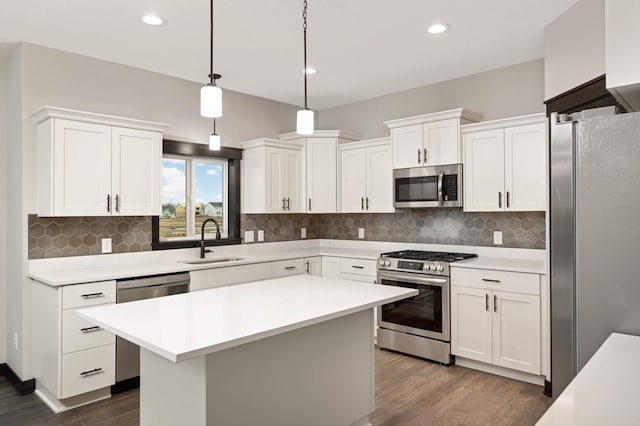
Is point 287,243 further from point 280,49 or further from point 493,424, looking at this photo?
point 493,424

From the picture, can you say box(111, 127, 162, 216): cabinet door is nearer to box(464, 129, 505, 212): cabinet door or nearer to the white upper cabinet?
the white upper cabinet

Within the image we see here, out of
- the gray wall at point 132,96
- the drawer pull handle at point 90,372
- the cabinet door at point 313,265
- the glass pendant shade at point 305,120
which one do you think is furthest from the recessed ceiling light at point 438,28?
the drawer pull handle at point 90,372

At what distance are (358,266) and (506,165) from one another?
1.78 m

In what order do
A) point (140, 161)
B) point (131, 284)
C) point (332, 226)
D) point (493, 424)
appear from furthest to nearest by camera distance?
point (332, 226), point (140, 161), point (131, 284), point (493, 424)

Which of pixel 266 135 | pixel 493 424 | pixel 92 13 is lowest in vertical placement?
pixel 493 424

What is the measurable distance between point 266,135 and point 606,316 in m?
4.28

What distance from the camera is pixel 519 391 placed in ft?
10.7

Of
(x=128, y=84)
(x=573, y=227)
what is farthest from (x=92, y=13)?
(x=573, y=227)

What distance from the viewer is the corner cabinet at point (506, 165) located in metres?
3.54

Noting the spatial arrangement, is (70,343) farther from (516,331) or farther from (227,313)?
(516,331)

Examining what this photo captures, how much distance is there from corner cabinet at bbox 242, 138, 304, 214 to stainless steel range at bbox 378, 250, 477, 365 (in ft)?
4.42

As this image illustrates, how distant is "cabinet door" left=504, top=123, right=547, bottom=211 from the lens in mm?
3523

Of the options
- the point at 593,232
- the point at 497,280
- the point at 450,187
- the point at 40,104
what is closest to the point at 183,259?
the point at 40,104

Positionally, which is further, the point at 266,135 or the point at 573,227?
the point at 266,135
